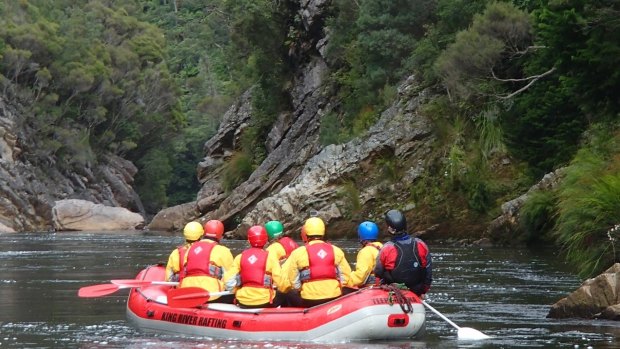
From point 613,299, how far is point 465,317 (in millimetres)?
2269

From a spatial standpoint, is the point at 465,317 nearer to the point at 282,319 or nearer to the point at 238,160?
the point at 282,319

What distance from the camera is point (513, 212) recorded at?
1246 inches

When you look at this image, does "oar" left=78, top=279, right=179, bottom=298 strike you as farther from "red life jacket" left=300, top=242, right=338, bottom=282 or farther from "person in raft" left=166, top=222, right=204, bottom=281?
"red life jacket" left=300, top=242, right=338, bottom=282

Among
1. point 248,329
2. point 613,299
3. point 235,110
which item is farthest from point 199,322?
point 235,110

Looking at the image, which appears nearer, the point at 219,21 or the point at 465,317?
the point at 465,317

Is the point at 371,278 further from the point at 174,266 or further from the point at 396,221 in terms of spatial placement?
the point at 174,266

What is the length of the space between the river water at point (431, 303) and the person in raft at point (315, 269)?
2.79 feet

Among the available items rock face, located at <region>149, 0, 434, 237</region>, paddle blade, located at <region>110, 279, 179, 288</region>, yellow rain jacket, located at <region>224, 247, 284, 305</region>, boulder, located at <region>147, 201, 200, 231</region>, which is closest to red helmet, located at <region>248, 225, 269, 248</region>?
yellow rain jacket, located at <region>224, 247, 284, 305</region>

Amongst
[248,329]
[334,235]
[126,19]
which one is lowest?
[334,235]

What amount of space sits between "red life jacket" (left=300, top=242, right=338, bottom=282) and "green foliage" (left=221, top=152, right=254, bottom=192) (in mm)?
37034

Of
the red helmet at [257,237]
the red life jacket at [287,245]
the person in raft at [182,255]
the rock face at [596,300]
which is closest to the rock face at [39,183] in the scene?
the red life jacket at [287,245]

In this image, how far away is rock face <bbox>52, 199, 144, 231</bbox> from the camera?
60.4 meters

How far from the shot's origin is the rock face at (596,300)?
16.3 m

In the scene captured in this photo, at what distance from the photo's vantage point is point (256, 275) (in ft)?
52.0
